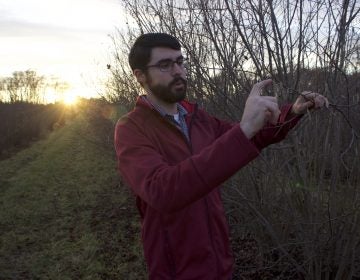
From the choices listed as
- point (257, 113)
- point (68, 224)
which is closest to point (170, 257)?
point (257, 113)

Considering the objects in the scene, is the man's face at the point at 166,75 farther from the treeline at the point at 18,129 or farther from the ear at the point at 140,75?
the treeline at the point at 18,129

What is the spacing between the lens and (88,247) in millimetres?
6887

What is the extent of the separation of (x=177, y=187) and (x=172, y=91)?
61 cm

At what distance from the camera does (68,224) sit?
8391 mm

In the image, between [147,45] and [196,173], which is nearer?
[196,173]

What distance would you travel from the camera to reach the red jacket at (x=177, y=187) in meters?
1.38

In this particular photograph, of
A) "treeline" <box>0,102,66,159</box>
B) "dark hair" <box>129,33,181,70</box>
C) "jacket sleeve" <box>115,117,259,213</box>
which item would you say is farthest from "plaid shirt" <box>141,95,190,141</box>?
"treeline" <box>0,102,66,159</box>

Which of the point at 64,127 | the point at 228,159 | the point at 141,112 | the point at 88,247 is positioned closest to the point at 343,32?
the point at 141,112

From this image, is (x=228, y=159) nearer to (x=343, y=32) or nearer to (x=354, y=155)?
(x=343, y=32)

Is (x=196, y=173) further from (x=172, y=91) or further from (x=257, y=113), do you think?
(x=172, y=91)

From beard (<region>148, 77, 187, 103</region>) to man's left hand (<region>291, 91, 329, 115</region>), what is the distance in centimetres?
46

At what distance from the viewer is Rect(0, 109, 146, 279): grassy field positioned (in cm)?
611

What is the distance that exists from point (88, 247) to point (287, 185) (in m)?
3.94

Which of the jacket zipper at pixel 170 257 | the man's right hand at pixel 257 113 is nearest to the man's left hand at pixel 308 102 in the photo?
the man's right hand at pixel 257 113
